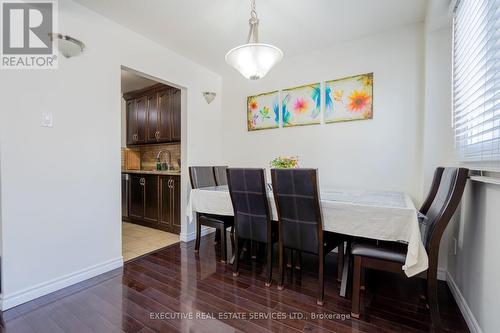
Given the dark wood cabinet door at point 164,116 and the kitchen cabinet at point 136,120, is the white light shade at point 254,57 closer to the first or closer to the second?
the dark wood cabinet door at point 164,116

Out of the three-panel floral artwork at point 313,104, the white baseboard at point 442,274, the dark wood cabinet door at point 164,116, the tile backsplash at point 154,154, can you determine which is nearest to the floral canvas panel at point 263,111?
the three-panel floral artwork at point 313,104

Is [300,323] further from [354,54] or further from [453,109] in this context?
[354,54]

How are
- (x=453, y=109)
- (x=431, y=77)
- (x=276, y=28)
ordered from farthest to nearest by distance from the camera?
(x=276, y=28), (x=431, y=77), (x=453, y=109)

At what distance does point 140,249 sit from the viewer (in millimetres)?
2965

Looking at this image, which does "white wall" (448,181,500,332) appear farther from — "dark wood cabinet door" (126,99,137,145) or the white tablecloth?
"dark wood cabinet door" (126,99,137,145)

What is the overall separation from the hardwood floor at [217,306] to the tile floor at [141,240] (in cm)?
48

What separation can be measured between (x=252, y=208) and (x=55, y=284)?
1.79 metres

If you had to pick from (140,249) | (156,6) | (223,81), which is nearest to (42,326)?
(140,249)

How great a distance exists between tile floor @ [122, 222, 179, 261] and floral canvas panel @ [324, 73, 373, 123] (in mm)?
2703

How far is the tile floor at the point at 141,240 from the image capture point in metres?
2.90

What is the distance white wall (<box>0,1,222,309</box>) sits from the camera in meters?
1.80

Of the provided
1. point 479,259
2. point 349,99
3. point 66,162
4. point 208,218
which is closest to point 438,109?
point 349,99

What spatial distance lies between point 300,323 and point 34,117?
2.55 meters

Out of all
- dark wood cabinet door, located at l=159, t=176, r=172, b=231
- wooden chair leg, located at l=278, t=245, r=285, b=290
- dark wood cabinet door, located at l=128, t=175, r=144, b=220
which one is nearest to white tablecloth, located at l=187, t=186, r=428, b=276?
wooden chair leg, located at l=278, t=245, r=285, b=290
